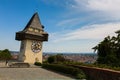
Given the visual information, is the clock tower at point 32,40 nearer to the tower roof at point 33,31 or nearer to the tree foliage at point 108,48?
the tower roof at point 33,31

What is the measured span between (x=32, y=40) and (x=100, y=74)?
95.8ft

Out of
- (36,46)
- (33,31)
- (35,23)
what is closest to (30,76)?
(36,46)

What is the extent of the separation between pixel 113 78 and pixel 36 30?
3275 centimetres

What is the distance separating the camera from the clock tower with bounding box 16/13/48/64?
43406 millimetres

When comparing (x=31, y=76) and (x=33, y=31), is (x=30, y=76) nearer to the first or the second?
(x=31, y=76)

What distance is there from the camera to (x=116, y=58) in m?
33.8

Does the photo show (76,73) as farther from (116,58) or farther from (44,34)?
(44,34)

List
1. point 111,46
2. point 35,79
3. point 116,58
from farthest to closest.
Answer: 1. point 111,46
2. point 116,58
3. point 35,79

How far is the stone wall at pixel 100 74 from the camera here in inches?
577

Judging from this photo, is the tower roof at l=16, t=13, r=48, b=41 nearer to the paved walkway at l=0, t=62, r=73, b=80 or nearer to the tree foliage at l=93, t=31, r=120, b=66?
the tree foliage at l=93, t=31, r=120, b=66

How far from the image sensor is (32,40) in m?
44.2

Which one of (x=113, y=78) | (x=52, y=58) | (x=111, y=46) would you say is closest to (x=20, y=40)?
(x=52, y=58)

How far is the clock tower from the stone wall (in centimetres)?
2457

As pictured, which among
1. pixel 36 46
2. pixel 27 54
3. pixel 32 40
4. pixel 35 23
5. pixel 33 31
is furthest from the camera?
pixel 35 23
